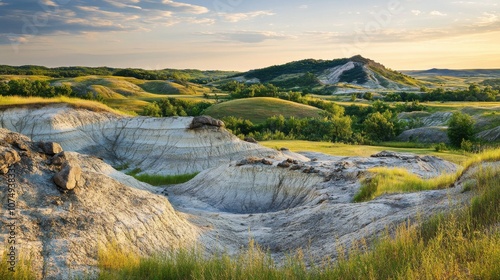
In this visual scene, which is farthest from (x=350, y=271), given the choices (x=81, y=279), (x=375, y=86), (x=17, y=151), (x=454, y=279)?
(x=375, y=86)

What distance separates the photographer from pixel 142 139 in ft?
131

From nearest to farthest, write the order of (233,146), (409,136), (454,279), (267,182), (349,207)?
(454,279), (349,207), (267,182), (233,146), (409,136)

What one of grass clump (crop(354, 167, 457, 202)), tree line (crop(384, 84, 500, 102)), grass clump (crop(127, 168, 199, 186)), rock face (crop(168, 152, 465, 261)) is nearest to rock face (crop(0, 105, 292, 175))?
grass clump (crop(127, 168, 199, 186))

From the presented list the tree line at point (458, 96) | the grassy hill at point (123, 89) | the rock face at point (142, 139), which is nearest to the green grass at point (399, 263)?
the rock face at point (142, 139)

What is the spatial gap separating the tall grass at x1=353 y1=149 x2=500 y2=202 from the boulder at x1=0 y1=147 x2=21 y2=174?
43.7ft

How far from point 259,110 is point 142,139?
161 ft

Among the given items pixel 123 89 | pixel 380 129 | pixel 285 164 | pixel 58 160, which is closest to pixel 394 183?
pixel 285 164

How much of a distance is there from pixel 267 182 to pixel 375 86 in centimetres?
16234

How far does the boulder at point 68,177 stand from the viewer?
12.9 m

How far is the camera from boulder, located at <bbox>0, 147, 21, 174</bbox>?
39.9 feet

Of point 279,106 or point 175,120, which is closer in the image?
point 175,120

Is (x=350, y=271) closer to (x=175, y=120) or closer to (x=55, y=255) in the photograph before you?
(x=55, y=255)

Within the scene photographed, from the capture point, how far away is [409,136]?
64.8 meters

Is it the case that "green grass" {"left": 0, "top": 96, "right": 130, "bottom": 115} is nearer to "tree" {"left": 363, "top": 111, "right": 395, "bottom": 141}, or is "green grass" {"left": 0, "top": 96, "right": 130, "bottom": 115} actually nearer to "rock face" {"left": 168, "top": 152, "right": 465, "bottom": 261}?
"rock face" {"left": 168, "top": 152, "right": 465, "bottom": 261}
